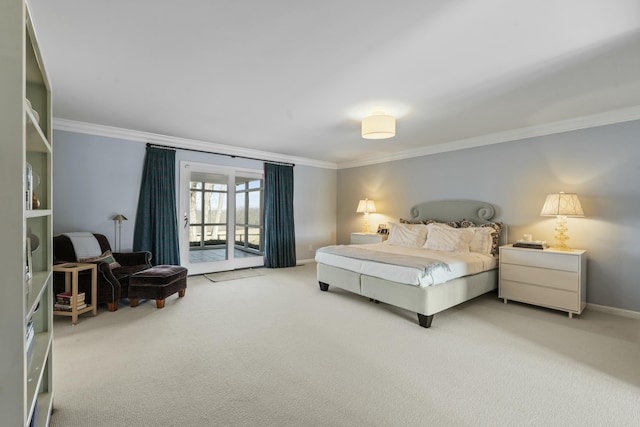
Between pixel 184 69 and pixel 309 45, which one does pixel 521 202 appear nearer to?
pixel 309 45

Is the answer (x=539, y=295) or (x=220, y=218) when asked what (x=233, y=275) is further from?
(x=539, y=295)

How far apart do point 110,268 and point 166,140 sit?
88.9 inches

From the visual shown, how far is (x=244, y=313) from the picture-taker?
11.1 ft

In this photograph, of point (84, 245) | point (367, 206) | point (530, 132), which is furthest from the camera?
point (367, 206)

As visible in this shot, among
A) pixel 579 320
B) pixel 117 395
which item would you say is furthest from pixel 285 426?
pixel 579 320

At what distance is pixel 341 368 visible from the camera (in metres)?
2.25

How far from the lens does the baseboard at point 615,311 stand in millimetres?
3355

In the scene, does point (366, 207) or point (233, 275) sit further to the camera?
point (366, 207)

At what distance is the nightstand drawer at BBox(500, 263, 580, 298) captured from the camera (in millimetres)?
3352

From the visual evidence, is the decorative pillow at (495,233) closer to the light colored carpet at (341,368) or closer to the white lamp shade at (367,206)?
the light colored carpet at (341,368)

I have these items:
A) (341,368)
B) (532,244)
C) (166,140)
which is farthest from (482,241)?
(166,140)

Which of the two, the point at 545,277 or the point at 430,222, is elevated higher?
the point at 430,222

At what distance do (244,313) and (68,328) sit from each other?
169 cm

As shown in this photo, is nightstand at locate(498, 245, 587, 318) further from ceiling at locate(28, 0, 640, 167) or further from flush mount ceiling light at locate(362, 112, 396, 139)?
flush mount ceiling light at locate(362, 112, 396, 139)
